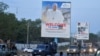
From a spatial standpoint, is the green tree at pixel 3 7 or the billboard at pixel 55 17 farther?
the green tree at pixel 3 7

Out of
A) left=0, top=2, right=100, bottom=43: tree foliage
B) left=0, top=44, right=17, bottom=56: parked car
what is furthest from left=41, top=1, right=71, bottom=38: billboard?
left=0, top=2, right=100, bottom=43: tree foliage

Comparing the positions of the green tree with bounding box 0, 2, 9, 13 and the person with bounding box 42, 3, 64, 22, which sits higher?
the green tree with bounding box 0, 2, 9, 13

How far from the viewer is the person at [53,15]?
3459cm

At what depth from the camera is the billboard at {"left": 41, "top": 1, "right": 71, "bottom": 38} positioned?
34.7 meters

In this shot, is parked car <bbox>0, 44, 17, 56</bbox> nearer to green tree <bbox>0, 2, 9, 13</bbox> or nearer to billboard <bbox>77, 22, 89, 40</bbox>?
billboard <bbox>77, 22, 89, 40</bbox>

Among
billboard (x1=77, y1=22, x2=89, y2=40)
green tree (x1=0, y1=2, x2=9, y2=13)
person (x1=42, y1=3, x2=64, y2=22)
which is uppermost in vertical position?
green tree (x1=0, y1=2, x2=9, y2=13)

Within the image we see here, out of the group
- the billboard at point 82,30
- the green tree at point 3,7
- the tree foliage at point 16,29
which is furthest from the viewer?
the green tree at point 3,7

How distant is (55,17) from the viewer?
34.8 meters

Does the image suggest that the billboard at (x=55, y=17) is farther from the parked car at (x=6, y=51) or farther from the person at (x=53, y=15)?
the parked car at (x=6, y=51)

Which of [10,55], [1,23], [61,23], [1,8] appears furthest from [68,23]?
[1,8]

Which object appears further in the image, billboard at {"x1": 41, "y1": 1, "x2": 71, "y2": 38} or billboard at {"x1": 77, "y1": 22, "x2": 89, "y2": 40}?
billboard at {"x1": 77, "y1": 22, "x2": 89, "y2": 40}

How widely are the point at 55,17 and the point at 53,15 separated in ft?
0.88

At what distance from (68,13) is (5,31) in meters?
57.5

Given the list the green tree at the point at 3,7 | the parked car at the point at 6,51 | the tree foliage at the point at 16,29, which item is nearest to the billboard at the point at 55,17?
the parked car at the point at 6,51
